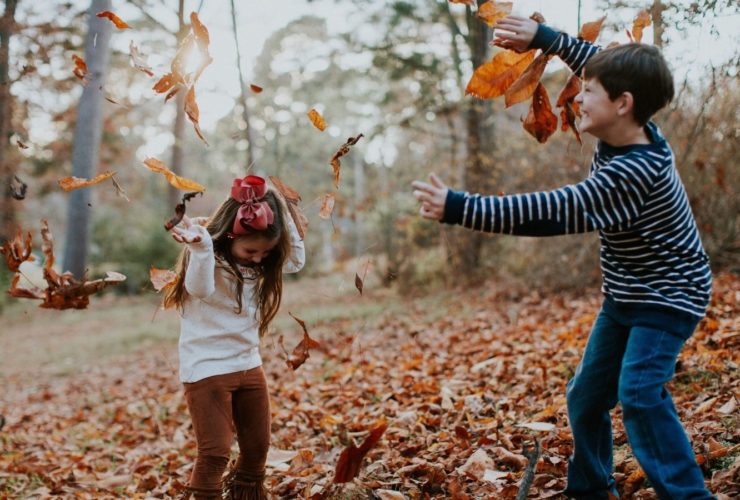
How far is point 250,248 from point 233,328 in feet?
1.19

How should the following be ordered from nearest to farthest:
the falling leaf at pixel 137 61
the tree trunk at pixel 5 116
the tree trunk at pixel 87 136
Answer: the falling leaf at pixel 137 61 → the tree trunk at pixel 5 116 → the tree trunk at pixel 87 136

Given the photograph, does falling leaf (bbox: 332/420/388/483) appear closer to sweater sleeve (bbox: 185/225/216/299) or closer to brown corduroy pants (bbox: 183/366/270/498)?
brown corduroy pants (bbox: 183/366/270/498)

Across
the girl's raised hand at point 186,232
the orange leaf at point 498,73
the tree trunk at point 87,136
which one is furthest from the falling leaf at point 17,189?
the tree trunk at point 87,136

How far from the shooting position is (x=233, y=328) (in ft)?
8.82

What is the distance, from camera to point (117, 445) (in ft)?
15.9

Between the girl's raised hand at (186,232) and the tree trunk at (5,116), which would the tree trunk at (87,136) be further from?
the girl's raised hand at (186,232)

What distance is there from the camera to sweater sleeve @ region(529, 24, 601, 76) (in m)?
2.55

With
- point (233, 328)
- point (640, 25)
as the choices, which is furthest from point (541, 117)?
point (233, 328)

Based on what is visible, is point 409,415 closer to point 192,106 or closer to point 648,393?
point 648,393

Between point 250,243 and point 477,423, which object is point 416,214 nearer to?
point 477,423

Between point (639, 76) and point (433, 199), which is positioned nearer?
point (433, 199)

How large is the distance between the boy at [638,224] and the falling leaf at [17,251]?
1.95 m

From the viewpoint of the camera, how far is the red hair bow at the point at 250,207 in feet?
8.47

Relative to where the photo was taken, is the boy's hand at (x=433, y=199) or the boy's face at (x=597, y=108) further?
the boy's face at (x=597, y=108)
